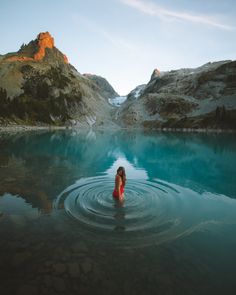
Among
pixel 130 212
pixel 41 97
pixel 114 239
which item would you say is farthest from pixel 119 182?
pixel 41 97

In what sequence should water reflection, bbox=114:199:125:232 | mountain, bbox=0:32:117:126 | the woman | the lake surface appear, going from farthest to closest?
mountain, bbox=0:32:117:126
the woman
water reflection, bbox=114:199:125:232
the lake surface

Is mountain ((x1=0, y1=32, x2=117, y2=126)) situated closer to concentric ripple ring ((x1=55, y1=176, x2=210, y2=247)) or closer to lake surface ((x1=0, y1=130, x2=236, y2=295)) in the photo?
concentric ripple ring ((x1=55, y1=176, x2=210, y2=247))

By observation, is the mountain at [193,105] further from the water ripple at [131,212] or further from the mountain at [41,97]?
the water ripple at [131,212]

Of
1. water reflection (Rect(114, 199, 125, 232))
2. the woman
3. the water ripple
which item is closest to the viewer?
the water ripple

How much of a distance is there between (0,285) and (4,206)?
8.52 m

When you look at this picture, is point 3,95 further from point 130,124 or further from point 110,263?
point 110,263

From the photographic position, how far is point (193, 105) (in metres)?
166

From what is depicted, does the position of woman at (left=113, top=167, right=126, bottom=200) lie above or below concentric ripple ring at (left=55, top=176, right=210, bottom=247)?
above

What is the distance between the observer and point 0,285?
8164 mm

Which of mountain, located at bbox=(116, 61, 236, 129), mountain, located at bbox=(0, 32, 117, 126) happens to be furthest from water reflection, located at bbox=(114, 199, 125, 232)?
mountain, located at bbox=(116, 61, 236, 129)

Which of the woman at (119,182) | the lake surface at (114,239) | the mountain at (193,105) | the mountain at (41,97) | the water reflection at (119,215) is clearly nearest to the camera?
the lake surface at (114,239)

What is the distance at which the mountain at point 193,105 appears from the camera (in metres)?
147

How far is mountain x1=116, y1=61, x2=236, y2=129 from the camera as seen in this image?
147 m

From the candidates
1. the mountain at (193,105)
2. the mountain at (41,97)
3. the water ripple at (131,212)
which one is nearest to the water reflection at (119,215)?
the water ripple at (131,212)
